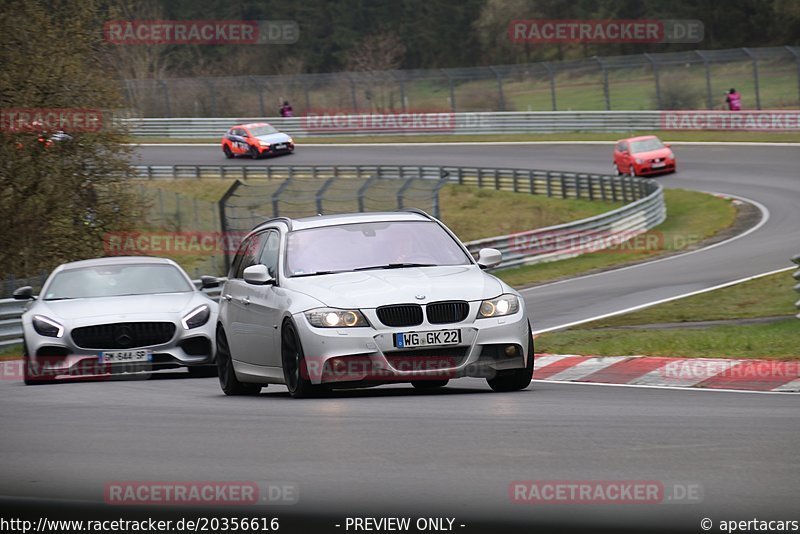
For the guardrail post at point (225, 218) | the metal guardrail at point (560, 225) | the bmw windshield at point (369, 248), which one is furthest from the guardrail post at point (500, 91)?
the bmw windshield at point (369, 248)

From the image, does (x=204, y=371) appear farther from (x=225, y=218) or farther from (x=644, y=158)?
(x=644, y=158)

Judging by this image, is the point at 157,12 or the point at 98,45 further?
the point at 157,12

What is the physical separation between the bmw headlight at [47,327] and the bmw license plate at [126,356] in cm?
50

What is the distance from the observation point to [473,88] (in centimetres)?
6412

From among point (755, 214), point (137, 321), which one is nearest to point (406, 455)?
point (137, 321)

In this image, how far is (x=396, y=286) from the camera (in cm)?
1007

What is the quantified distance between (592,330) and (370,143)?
149 ft

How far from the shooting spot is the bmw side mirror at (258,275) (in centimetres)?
1074

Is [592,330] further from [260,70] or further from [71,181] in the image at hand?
[260,70]

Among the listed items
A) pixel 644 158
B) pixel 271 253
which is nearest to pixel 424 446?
pixel 271 253

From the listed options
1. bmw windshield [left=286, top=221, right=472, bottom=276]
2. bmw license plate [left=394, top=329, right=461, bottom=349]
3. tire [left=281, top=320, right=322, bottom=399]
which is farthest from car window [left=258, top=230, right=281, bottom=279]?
bmw license plate [left=394, top=329, right=461, bottom=349]

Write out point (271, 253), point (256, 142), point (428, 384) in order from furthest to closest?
point (256, 142), point (428, 384), point (271, 253)

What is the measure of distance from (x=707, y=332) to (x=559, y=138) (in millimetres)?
42901

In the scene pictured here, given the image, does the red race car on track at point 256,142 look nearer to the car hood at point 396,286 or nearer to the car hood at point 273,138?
the car hood at point 273,138
